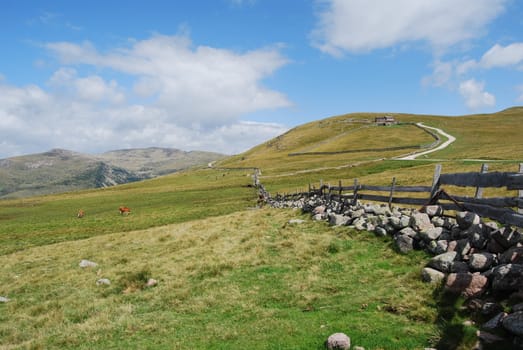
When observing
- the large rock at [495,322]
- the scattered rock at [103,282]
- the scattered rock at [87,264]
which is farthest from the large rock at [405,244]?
the scattered rock at [87,264]

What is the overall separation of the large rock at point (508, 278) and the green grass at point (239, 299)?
1.52 meters

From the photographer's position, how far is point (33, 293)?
1577 cm

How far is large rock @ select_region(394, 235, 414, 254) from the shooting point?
12516 millimetres

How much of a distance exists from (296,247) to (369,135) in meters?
146

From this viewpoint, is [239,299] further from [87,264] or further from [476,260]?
[87,264]

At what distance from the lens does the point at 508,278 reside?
299 inches

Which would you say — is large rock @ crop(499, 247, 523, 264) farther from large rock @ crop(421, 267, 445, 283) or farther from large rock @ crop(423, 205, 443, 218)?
large rock @ crop(423, 205, 443, 218)

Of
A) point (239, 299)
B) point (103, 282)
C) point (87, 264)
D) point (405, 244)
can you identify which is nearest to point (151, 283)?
point (103, 282)

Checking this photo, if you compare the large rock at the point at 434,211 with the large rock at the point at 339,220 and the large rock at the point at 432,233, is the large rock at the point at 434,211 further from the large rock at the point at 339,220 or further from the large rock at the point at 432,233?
the large rock at the point at 339,220

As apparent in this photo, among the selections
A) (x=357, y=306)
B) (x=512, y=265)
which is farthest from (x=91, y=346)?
(x=512, y=265)

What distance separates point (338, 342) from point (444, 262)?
4337 millimetres

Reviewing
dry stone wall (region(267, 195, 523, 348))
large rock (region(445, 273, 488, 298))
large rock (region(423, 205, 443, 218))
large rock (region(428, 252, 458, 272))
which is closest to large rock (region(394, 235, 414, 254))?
dry stone wall (region(267, 195, 523, 348))

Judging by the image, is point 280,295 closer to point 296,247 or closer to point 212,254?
point 296,247

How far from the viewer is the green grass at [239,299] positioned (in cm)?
865
